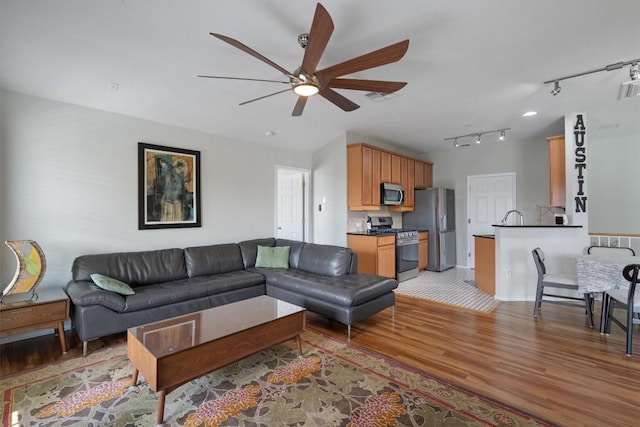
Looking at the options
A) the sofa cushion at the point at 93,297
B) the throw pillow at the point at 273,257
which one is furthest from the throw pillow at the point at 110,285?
the throw pillow at the point at 273,257

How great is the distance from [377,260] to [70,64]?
14.7 ft

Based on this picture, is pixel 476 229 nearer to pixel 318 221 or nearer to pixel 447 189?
pixel 447 189

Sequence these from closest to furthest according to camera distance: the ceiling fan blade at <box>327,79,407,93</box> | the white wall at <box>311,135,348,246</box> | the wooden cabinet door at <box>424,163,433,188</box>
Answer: the ceiling fan blade at <box>327,79,407,93</box>, the white wall at <box>311,135,348,246</box>, the wooden cabinet door at <box>424,163,433,188</box>

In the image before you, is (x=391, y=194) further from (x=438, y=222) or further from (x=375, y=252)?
(x=375, y=252)

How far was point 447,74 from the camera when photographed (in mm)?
3279

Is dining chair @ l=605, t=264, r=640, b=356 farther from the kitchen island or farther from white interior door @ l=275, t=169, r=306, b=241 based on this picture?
white interior door @ l=275, t=169, r=306, b=241

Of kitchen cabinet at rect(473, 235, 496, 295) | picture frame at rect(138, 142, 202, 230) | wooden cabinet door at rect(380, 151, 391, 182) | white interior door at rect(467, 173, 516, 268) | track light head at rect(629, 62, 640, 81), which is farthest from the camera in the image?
white interior door at rect(467, 173, 516, 268)

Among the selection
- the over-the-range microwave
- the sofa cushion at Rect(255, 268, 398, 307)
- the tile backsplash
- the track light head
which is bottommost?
the sofa cushion at Rect(255, 268, 398, 307)

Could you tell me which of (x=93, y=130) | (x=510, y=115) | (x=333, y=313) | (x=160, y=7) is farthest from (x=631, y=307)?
(x=93, y=130)

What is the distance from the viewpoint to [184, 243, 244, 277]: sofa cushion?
3879mm

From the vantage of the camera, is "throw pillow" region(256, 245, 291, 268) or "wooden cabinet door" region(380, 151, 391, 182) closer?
"throw pillow" region(256, 245, 291, 268)

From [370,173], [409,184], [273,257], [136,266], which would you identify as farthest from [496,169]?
[136,266]

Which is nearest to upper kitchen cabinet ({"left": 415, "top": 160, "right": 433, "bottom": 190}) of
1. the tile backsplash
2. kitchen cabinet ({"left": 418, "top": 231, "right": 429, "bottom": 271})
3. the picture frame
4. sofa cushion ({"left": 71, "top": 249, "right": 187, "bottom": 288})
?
the tile backsplash

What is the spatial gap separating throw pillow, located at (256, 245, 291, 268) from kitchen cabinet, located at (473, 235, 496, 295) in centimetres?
315
